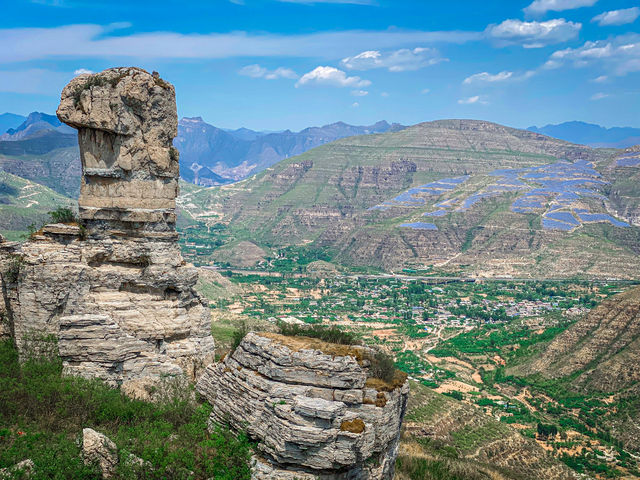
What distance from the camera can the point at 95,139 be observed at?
2583 centimetres

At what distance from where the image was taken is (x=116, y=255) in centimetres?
2592

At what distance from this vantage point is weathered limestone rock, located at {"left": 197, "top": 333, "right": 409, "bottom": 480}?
59.2ft

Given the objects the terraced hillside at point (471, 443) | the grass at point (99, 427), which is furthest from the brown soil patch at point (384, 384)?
the terraced hillside at point (471, 443)

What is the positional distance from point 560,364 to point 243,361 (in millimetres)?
62014

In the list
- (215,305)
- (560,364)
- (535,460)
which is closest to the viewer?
(535,460)

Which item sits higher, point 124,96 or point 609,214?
point 124,96

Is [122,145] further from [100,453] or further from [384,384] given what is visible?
[384,384]

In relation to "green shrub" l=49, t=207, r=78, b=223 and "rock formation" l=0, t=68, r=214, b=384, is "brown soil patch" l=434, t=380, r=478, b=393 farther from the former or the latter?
"green shrub" l=49, t=207, r=78, b=223

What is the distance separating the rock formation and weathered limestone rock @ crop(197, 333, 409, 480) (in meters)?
6.21

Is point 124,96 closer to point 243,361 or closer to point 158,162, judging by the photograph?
point 158,162

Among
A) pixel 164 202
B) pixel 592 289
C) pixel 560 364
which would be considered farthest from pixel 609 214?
pixel 164 202

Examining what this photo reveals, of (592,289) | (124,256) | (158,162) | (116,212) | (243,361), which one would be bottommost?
(592,289)

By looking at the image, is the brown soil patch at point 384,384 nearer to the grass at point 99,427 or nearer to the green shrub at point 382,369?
the green shrub at point 382,369

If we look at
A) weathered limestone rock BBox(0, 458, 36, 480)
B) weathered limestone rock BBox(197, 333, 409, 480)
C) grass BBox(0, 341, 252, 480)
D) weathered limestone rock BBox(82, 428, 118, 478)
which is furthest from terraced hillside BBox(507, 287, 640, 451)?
weathered limestone rock BBox(0, 458, 36, 480)
